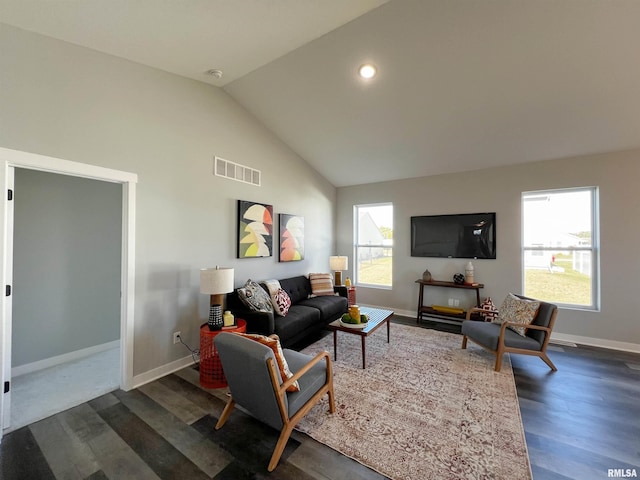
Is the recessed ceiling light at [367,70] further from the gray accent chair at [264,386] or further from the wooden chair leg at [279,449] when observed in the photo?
the wooden chair leg at [279,449]

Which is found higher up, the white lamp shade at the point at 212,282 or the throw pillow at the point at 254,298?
the white lamp shade at the point at 212,282

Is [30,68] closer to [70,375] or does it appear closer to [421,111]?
[70,375]

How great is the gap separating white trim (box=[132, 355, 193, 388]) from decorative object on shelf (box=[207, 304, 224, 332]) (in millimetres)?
704

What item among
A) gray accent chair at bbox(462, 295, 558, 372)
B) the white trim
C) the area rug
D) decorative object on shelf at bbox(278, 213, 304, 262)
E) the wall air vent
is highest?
the wall air vent

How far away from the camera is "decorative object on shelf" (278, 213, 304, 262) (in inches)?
173

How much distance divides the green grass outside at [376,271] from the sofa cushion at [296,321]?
84.4 inches

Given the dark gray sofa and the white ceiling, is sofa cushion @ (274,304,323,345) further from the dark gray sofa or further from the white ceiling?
the white ceiling

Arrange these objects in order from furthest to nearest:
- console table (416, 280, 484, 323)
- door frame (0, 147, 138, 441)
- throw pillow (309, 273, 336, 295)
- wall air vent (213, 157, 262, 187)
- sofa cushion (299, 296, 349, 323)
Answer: throw pillow (309, 273, 336, 295), console table (416, 280, 484, 323), sofa cushion (299, 296, 349, 323), wall air vent (213, 157, 262, 187), door frame (0, 147, 138, 441)

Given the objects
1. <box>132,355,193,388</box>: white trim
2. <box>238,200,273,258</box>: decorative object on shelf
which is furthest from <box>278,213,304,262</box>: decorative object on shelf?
<box>132,355,193,388</box>: white trim

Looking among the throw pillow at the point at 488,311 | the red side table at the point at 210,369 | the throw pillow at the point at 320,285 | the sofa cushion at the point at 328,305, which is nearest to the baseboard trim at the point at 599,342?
the throw pillow at the point at 488,311

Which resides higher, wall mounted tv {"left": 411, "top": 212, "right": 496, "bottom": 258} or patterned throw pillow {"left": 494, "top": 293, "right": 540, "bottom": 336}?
wall mounted tv {"left": 411, "top": 212, "right": 496, "bottom": 258}

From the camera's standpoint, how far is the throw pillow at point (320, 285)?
4.64 m

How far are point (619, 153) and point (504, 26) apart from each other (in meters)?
2.84

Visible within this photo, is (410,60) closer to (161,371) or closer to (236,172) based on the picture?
(236,172)
